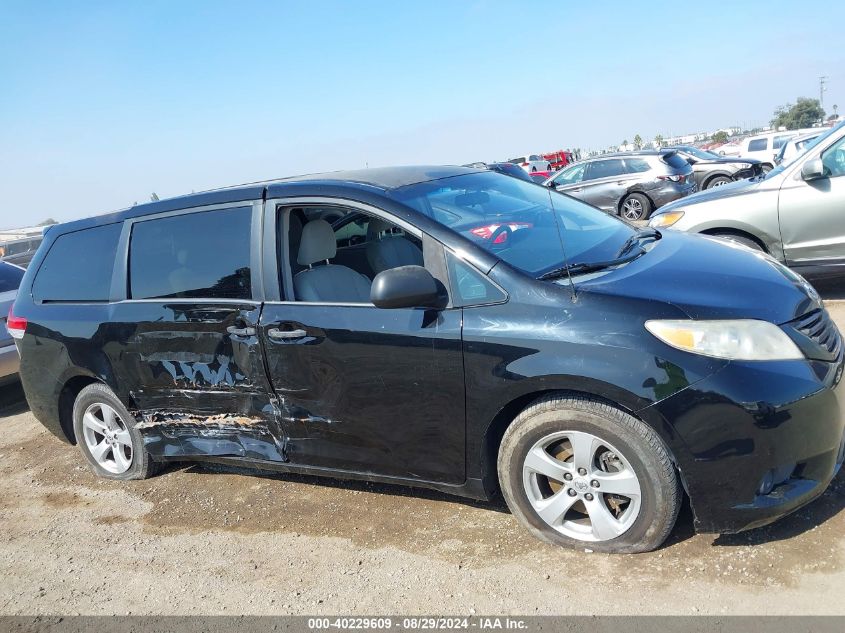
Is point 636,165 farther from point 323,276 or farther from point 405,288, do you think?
point 405,288

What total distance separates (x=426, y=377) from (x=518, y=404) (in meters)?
0.44

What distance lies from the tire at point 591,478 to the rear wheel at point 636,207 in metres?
12.1

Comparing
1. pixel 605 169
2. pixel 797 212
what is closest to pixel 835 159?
pixel 797 212

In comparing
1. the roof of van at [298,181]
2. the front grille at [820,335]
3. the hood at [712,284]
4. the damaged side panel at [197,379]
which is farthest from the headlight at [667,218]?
the damaged side panel at [197,379]

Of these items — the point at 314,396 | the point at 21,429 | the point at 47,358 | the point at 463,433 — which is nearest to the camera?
the point at 463,433

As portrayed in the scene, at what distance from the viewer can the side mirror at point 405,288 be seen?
3027 mm

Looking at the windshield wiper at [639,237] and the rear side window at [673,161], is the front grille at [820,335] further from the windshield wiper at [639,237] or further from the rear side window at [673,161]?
the rear side window at [673,161]

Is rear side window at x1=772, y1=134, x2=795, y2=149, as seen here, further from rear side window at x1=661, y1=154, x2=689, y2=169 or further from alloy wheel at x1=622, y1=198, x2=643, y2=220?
alloy wheel at x1=622, y1=198, x2=643, y2=220

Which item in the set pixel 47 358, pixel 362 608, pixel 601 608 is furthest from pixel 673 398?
pixel 47 358

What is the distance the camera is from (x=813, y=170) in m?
5.99

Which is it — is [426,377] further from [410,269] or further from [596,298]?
[596,298]

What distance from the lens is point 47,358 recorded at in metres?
4.67

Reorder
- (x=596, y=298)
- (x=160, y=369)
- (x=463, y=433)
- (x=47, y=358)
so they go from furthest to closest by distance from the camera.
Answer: (x=47, y=358)
(x=160, y=369)
(x=463, y=433)
(x=596, y=298)

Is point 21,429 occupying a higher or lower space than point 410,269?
lower
